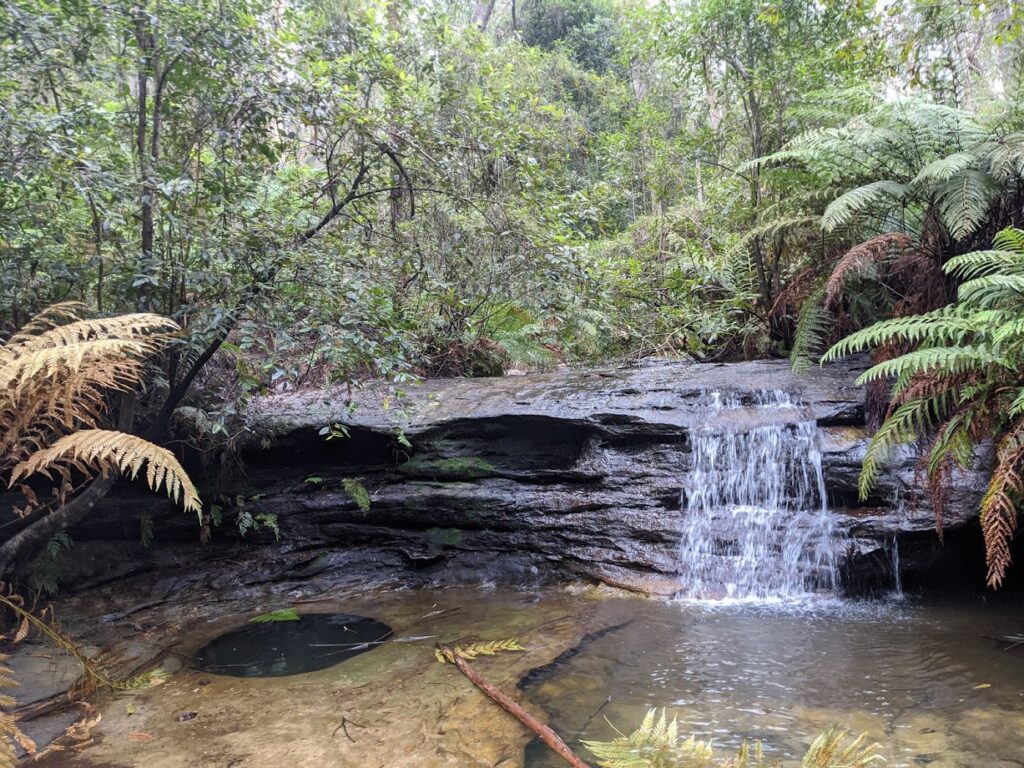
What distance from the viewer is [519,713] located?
9.26 ft

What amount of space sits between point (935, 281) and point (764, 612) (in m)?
3.12

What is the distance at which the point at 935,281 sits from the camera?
5.26 meters

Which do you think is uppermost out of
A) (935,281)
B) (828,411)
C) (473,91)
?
(473,91)

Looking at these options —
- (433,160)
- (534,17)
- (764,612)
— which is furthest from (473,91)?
(534,17)

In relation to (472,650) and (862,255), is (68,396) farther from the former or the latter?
(862,255)

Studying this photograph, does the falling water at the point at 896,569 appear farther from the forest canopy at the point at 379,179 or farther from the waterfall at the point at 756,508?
the forest canopy at the point at 379,179

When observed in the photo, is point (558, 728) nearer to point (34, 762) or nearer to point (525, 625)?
point (525, 625)

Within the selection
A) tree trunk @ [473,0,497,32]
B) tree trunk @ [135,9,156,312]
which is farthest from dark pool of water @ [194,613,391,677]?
tree trunk @ [473,0,497,32]

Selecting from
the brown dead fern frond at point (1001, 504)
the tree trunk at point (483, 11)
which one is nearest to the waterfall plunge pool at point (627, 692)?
the brown dead fern frond at point (1001, 504)

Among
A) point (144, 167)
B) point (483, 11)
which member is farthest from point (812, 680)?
point (483, 11)

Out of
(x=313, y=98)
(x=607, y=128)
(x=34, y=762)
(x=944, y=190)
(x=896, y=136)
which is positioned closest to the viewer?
(x=34, y=762)

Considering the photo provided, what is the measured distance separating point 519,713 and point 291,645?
2031 millimetres

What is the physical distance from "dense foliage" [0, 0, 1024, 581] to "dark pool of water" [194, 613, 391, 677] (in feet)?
5.28

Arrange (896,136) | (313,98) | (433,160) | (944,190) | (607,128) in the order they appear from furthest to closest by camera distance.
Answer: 1. (607,128)
2. (896,136)
3. (944,190)
4. (433,160)
5. (313,98)
